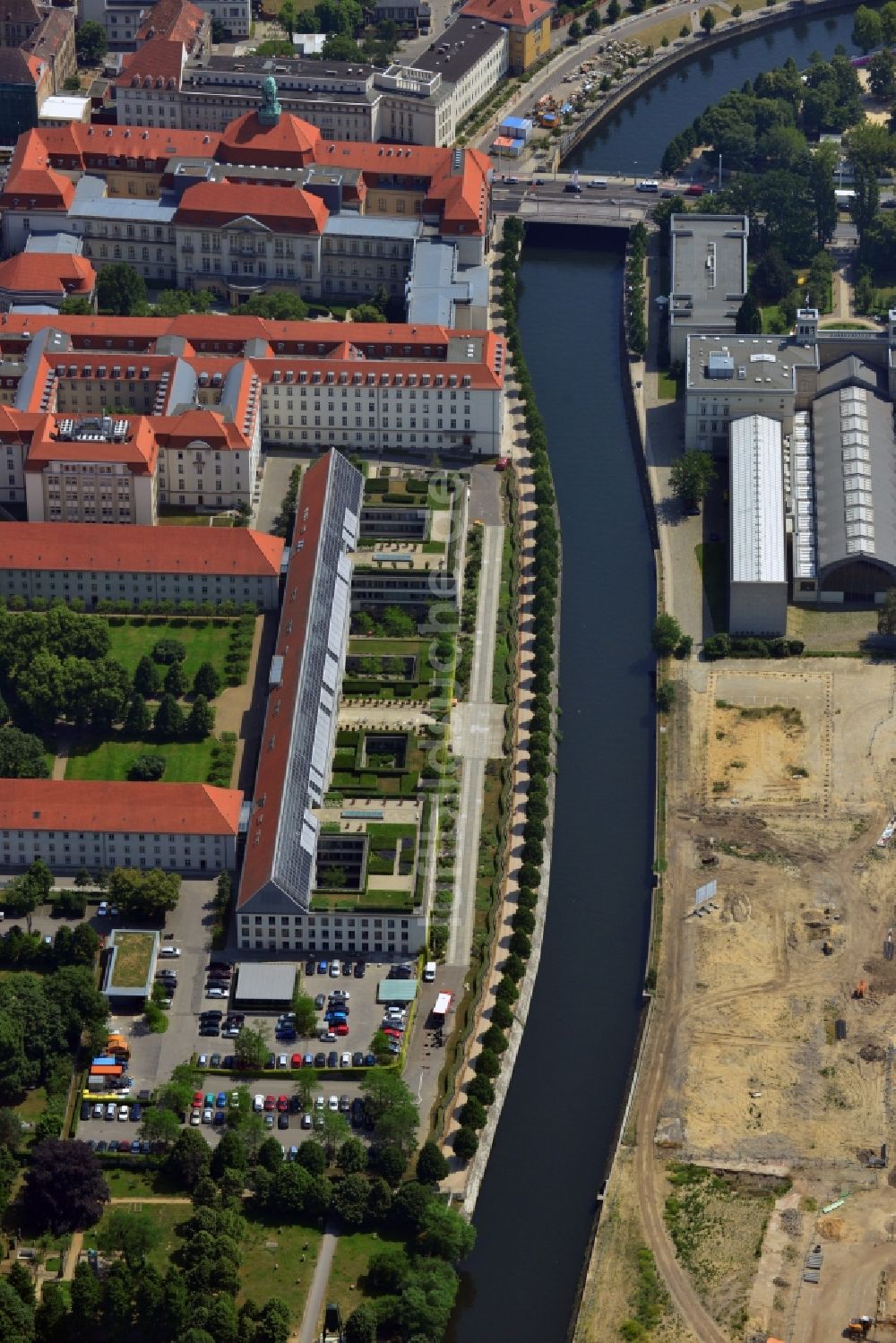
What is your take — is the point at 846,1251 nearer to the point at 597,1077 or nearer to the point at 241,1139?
the point at 597,1077

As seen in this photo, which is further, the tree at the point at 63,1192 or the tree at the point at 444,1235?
the tree at the point at 63,1192

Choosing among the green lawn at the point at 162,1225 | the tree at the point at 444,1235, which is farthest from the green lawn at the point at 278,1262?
the tree at the point at 444,1235

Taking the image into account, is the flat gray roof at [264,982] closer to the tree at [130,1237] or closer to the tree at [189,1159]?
the tree at [189,1159]

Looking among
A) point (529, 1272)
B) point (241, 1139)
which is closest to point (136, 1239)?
point (241, 1139)

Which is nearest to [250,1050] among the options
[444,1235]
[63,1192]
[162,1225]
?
[162,1225]

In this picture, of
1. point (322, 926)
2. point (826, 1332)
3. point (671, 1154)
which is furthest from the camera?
point (322, 926)

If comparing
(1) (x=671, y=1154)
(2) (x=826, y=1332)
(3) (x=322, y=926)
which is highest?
(3) (x=322, y=926)

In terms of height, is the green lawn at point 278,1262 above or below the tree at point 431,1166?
below

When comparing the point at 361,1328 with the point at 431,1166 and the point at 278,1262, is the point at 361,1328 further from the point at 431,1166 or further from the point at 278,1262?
the point at 431,1166
